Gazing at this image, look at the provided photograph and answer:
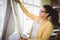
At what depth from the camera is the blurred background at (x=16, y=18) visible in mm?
1331

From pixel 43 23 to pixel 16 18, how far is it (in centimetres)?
20

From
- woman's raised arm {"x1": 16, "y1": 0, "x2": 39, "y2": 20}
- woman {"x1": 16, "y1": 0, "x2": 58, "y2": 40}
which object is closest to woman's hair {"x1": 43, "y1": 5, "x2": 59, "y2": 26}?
woman {"x1": 16, "y1": 0, "x2": 58, "y2": 40}

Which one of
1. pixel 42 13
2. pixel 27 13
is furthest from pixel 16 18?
pixel 42 13

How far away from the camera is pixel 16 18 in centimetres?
136

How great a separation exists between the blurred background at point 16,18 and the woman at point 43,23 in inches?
1.0

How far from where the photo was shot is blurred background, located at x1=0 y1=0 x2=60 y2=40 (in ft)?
4.37

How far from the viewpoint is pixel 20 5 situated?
135cm

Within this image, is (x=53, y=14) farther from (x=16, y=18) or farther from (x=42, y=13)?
(x=16, y=18)

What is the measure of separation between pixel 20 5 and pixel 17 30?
187mm

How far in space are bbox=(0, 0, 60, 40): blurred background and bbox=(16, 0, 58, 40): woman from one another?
0.09 feet

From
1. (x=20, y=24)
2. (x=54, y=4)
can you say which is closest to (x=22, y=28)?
(x=20, y=24)

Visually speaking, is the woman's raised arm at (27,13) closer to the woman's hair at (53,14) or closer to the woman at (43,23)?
the woman at (43,23)

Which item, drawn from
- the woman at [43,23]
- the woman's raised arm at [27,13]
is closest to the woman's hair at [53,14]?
the woman at [43,23]

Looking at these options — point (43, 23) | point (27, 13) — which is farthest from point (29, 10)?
point (43, 23)
